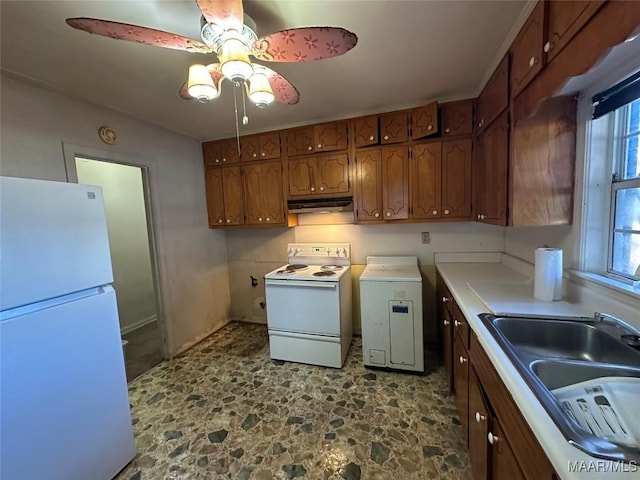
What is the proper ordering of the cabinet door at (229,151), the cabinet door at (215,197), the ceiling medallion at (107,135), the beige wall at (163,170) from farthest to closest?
1. the cabinet door at (215,197)
2. the cabinet door at (229,151)
3. the ceiling medallion at (107,135)
4. the beige wall at (163,170)

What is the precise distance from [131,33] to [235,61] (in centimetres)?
40

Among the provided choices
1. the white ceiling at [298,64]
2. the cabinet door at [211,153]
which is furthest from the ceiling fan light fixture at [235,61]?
the cabinet door at [211,153]

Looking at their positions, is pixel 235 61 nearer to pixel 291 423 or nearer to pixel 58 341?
pixel 58 341

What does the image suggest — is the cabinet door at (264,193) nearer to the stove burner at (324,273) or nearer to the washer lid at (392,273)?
the stove burner at (324,273)

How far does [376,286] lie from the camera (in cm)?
237

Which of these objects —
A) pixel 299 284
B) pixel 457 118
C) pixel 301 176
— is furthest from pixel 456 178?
pixel 299 284

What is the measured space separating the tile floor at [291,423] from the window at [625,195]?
138 centimetres

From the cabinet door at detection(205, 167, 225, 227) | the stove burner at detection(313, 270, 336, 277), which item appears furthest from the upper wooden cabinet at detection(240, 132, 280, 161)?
the stove burner at detection(313, 270, 336, 277)

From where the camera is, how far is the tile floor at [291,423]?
155 centimetres

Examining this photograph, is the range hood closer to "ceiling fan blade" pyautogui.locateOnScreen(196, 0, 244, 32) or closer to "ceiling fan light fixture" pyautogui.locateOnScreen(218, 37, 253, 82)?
"ceiling fan light fixture" pyautogui.locateOnScreen(218, 37, 253, 82)

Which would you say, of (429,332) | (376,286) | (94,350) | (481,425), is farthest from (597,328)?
(94,350)

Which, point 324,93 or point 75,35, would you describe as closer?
point 75,35

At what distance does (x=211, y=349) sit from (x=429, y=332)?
2482 mm

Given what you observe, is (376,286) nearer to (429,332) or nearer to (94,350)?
(429,332)
